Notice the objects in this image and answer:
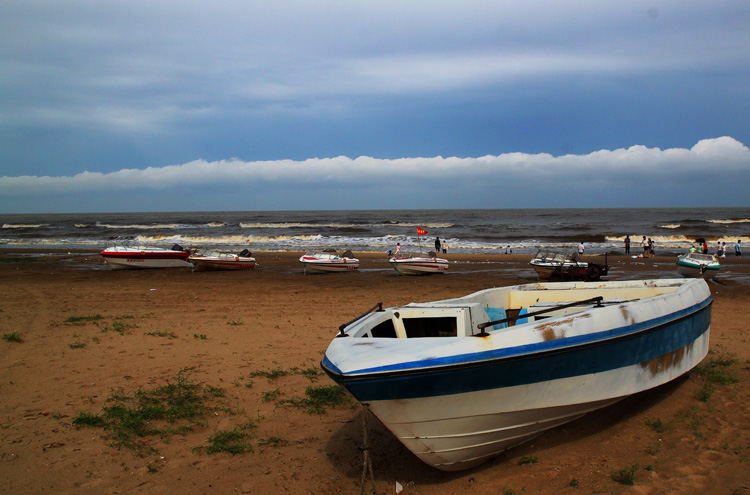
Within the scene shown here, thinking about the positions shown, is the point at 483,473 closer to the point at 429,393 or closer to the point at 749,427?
the point at 429,393

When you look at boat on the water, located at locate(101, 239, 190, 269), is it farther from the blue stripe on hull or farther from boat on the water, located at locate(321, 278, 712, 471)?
the blue stripe on hull

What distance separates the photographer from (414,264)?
2402cm

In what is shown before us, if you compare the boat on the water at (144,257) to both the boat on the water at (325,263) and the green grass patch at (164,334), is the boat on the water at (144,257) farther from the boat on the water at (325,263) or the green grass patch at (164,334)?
the green grass patch at (164,334)

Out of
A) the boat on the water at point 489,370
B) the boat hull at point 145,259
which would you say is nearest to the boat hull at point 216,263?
the boat hull at point 145,259

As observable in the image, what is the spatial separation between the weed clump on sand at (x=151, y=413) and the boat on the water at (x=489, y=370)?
2.57 metres

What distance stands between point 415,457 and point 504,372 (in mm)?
1735

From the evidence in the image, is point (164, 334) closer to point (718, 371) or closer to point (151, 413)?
point (151, 413)

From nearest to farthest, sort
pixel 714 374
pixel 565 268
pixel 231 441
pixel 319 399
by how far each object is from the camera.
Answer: pixel 231 441, pixel 319 399, pixel 714 374, pixel 565 268

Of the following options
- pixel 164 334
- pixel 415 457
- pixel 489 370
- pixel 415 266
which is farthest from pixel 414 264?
pixel 489 370

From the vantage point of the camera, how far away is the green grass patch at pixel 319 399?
7.10 meters

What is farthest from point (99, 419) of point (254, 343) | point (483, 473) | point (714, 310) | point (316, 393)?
point (714, 310)

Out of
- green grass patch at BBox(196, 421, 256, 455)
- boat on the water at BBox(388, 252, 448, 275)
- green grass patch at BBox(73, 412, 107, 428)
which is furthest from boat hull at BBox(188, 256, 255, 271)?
green grass patch at BBox(196, 421, 256, 455)

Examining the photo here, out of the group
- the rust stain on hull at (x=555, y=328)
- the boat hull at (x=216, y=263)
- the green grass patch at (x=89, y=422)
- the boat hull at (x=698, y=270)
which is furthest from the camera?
the boat hull at (x=216, y=263)

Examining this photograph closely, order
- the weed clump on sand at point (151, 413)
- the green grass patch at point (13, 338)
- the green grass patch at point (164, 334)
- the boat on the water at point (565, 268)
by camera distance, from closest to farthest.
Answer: the weed clump on sand at point (151, 413) < the green grass patch at point (13, 338) < the green grass patch at point (164, 334) < the boat on the water at point (565, 268)
